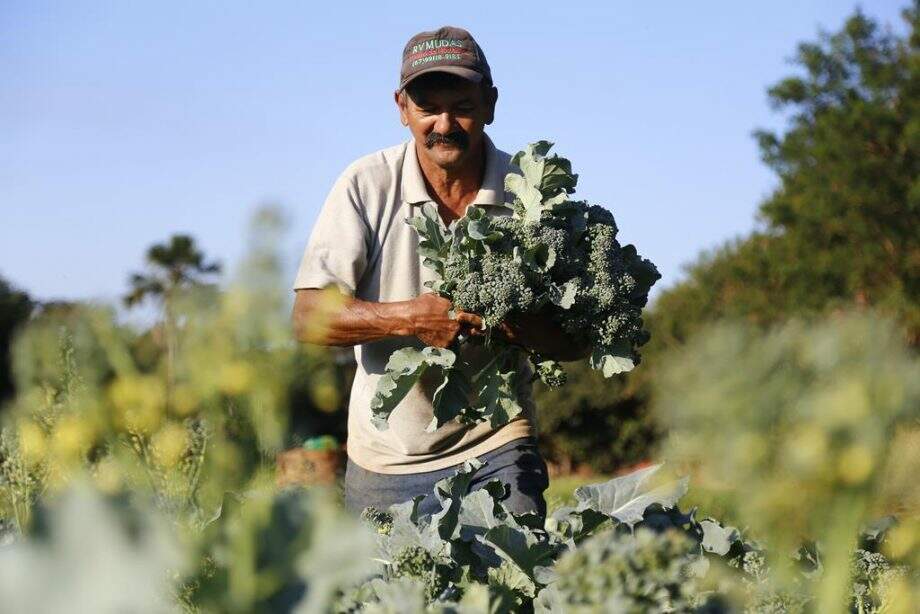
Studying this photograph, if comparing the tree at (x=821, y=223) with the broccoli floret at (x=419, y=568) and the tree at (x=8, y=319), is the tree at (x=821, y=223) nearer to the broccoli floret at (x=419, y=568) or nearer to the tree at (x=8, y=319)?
the tree at (x=8, y=319)

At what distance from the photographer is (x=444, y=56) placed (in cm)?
393

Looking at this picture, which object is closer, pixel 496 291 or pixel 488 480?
pixel 496 291

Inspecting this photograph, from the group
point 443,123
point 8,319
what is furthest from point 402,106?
point 8,319

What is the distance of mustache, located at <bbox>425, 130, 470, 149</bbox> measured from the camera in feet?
13.0

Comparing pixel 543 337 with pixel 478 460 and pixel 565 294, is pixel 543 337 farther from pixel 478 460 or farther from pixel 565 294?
pixel 478 460

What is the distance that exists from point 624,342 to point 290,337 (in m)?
1.98

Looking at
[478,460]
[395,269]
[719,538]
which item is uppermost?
[395,269]

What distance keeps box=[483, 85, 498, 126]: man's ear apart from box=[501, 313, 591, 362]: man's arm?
0.89 m

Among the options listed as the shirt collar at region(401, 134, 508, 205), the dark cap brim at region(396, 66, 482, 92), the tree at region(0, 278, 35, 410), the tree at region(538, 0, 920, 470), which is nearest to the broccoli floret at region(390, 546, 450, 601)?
the shirt collar at region(401, 134, 508, 205)

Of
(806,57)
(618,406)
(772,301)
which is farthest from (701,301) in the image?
(806,57)

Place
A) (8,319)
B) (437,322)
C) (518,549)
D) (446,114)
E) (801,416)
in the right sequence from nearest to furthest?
1. (801,416)
2. (518,549)
3. (437,322)
4. (446,114)
5. (8,319)

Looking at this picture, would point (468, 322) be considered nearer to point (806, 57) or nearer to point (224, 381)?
point (224, 381)

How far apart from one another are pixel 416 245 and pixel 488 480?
2.86 ft

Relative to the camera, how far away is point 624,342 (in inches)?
142
